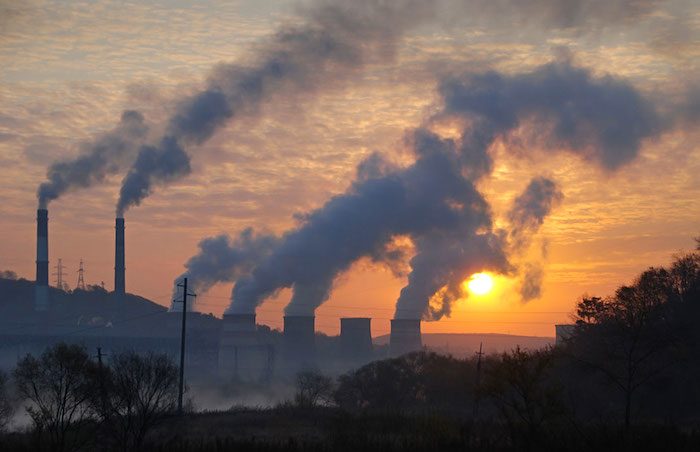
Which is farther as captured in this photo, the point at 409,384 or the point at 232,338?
the point at 232,338

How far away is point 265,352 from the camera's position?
10038 cm

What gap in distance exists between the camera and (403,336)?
9712 centimetres

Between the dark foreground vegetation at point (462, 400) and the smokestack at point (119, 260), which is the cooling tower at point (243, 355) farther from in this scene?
the dark foreground vegetation at point (462, 400)

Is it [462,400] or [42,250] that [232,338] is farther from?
[462,400]

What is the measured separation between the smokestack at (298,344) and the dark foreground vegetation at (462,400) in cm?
4660

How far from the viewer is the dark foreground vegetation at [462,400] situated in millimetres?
23922

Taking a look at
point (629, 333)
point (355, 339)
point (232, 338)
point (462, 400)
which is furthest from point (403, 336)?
point (629, 333)

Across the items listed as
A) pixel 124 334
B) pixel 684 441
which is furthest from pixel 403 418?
pixel 124 334

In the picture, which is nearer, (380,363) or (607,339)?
(607,339)

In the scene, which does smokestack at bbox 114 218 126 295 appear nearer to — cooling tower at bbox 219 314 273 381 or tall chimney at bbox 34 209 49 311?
tall chimney at bbox 34 209 49 311

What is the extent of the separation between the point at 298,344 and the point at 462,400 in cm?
5858

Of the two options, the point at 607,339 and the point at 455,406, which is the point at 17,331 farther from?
the point at 607,339

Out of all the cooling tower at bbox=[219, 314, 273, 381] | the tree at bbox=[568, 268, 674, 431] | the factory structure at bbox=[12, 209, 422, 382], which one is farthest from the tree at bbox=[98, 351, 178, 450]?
the cooling tower at bbox=[219, 314, 273, 381]

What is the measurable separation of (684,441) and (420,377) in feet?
104
